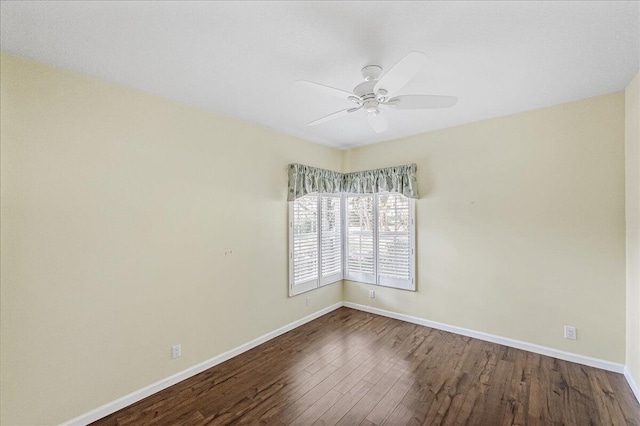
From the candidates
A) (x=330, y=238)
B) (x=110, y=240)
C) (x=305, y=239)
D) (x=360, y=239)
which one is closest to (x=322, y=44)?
(x=110, y=240)

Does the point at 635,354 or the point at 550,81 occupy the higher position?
the point at 550,81

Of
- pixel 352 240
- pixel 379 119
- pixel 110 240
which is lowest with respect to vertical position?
pixel 352 240

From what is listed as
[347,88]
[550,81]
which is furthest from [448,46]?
[550,81]

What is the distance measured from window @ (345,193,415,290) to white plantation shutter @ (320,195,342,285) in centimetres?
16

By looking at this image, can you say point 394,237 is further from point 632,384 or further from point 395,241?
point 632,384

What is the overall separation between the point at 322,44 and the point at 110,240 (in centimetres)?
222

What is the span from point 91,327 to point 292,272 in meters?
2.18

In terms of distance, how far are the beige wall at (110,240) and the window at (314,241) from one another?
2.25 feet

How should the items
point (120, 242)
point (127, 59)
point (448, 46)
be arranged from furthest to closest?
point (120, 242)
point (127, 59)
point (448, 46)

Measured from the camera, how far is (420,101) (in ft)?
6.81

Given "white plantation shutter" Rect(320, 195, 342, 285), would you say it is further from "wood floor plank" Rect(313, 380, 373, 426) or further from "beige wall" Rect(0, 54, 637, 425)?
"wood floor plank" Rect(313, 380, 373, 426)

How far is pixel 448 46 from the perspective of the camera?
1.85m

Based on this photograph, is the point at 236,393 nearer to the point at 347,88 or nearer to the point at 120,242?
the point at 120,242

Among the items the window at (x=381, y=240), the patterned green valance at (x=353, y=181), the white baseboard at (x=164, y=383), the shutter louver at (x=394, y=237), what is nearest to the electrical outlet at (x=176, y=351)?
the white baseboard at (x=164, y=383)
